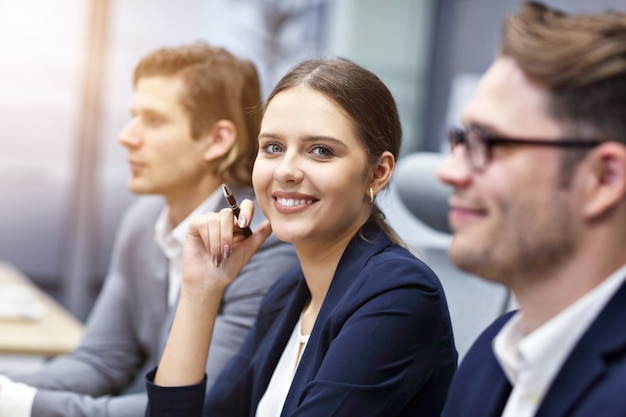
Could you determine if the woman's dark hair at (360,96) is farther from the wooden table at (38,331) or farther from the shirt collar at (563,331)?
the wooden table at (38,331)

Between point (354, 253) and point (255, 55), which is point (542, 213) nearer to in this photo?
point (354, 253)

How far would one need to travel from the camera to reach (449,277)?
1.83 metres

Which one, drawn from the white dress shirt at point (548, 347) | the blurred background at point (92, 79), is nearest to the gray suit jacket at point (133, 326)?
the white dress shirt at point (548, 347)

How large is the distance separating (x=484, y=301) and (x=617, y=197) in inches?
35.4

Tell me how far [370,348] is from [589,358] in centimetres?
42

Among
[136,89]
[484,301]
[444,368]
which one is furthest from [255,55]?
[444,368]

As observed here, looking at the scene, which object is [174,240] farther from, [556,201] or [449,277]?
[556,201]

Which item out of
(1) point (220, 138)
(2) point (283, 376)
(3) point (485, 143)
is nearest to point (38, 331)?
(1) point (220, 138)

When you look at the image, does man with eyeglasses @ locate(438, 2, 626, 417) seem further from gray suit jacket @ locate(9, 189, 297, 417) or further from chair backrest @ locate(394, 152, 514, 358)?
gray suit jacket @ locate(9, 189, 297, 417)

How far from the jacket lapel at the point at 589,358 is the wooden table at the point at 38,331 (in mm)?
1621

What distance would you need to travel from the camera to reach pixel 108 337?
2104mm

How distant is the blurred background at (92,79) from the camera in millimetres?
4816

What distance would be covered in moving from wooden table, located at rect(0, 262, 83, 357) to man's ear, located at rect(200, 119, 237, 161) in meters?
0.67

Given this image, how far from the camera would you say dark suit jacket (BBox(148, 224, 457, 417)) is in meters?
1.20
